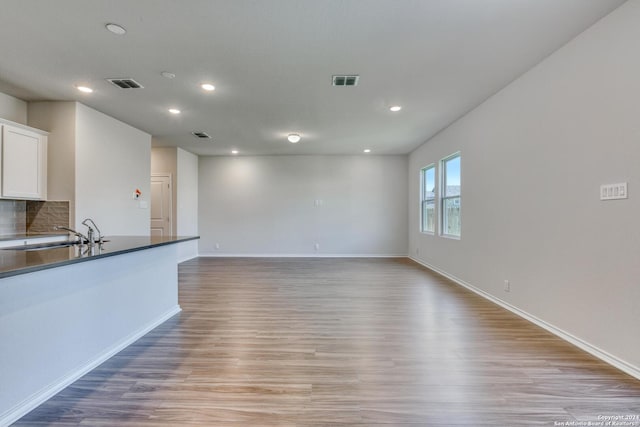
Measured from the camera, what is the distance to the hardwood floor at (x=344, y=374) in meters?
1.73

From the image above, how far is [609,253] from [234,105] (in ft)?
14.1

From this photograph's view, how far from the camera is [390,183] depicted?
7.74m

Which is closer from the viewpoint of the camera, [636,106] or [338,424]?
[338,424]

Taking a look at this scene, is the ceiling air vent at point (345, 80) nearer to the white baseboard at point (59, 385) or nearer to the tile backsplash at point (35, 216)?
the white baseboard at point (59, 385)

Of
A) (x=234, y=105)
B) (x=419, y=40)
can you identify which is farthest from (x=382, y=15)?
(x=234, y=105)

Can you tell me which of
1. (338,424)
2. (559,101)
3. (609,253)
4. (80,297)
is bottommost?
(338,424)

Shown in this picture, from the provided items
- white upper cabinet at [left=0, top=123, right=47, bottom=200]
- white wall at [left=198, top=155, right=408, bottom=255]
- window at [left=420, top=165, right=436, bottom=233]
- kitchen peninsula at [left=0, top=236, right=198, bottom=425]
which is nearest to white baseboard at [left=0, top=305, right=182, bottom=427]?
kitchen peninsula at [left=0, top=236, right=198, bottom=425]

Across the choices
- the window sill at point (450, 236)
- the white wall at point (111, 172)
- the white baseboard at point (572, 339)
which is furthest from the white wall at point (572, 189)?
the white wall at point (111, 172)

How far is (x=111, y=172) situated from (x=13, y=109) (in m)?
1.30

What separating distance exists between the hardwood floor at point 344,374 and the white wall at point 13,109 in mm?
3372

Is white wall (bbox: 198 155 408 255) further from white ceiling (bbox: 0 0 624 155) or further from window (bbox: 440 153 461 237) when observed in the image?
white ceiling (bbox: 0 0 624 155)

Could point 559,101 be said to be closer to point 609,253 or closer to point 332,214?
point 609,253

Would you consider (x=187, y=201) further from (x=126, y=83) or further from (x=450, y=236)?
(x=450, y=236)

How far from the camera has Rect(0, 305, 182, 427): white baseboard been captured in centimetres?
165
